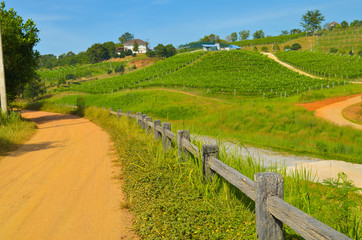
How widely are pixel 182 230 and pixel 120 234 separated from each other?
43.5 inches

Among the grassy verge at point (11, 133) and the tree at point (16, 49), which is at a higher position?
the tree at point (16, 49)

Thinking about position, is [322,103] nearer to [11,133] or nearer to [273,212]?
[11,133]

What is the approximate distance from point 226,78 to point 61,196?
5331cm

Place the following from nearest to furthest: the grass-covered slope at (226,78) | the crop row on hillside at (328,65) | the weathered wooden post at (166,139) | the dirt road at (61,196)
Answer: the dirt road at (61,196), the weathered wooden post at (166,139), the grass-covered slope at (226,78), the crop row on hillside at (328,65)

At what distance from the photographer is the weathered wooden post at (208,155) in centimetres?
493

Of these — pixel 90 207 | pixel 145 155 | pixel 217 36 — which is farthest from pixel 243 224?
pixel 217 36

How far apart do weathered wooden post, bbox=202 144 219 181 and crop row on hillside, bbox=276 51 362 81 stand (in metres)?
50.6

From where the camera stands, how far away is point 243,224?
148 inches

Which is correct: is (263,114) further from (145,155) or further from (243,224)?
(243,224)

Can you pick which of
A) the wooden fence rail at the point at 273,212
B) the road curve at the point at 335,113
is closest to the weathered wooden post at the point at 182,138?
the wooden fence rail at the point at 273,212

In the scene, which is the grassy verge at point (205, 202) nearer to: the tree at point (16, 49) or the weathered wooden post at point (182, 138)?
the weathered wooden post at point (182, 138)

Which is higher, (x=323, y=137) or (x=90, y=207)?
(x=90, y=207)

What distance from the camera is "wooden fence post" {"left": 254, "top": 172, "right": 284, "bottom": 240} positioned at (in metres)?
2.99

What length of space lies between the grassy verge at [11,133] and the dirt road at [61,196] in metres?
0.62
